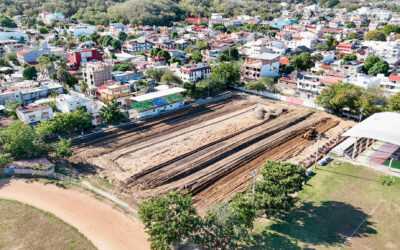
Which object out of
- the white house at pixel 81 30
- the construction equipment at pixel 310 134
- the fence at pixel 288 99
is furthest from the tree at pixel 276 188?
the white house at pixel 81 30

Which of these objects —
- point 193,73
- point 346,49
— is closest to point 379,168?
point 193,73

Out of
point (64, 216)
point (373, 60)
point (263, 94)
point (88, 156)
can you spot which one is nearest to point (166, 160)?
point (88, 156)

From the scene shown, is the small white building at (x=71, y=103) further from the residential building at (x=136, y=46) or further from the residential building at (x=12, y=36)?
the residential building at (x=12, y=36)

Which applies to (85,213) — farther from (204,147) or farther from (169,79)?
(169,79)

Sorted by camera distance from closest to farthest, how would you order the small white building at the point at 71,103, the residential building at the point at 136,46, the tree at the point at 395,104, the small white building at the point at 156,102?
the tree at the point at 395,104 → the small white building at the point at 71,103 → the small white building at the point at 156,102 → the residential building at the point at 136,46

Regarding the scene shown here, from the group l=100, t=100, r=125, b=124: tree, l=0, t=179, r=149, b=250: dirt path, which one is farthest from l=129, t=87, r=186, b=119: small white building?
l=0, t=179, r=149, b=250: dirt path

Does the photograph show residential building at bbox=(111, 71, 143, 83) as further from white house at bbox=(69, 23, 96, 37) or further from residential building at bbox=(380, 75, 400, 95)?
white house at bbox=(69, 23, 96, 37)
